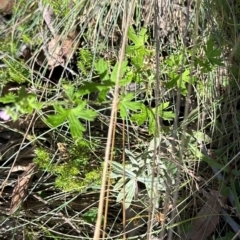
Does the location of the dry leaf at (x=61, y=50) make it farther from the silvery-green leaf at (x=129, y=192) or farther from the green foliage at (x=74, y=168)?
the silvery-green leaf at (x=129, y=192)

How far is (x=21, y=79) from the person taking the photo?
1403 millimetres

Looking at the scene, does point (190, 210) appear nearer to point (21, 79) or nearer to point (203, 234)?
point (203, 234)

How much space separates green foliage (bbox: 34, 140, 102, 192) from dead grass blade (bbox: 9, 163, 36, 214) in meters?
0.08

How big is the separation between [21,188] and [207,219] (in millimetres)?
589

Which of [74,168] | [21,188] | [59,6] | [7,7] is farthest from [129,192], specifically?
[7,7]

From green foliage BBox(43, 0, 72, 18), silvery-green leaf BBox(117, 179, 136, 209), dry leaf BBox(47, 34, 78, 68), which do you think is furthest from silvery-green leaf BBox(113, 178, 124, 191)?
green foliage BBox(43, 0, 72, 18)

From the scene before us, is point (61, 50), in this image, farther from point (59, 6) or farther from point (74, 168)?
point (74, 168)

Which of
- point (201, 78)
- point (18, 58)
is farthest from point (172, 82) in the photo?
point (18, 58)

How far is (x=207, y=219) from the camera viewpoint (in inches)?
53.6

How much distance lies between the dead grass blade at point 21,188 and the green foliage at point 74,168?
0.27 ft

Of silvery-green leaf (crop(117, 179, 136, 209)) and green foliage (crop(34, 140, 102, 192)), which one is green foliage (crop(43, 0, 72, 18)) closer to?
green foliage (crop(34, 140, 102, 192))

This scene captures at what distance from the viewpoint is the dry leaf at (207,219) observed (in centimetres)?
136

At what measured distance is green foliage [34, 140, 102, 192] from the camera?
132 cm

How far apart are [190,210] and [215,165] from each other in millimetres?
161
